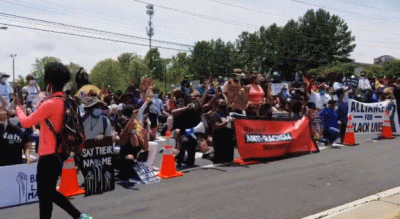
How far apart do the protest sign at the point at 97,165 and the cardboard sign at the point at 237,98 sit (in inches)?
202

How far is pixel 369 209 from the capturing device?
5.64 metres

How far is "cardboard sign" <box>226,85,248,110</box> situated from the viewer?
11.6 m

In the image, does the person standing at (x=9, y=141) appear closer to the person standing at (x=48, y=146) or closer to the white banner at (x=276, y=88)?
the person standing at (x=48, y=146)

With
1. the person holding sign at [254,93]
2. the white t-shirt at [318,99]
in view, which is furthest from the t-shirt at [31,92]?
the white t-shirt at [318,99]

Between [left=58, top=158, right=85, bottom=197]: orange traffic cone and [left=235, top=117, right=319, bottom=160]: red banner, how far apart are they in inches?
161

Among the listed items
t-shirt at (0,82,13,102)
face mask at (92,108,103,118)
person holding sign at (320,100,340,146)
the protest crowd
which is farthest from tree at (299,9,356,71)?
face mask at (92,108,103,118)

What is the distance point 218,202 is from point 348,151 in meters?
6.18

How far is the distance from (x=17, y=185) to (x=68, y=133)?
7.74ft

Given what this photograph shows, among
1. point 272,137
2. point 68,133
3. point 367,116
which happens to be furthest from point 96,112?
point 367,116

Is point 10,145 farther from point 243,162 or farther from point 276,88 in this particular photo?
point 276,88

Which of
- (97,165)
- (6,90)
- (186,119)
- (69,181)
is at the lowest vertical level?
(69,181)

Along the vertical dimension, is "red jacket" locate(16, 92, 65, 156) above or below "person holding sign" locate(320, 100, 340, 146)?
above

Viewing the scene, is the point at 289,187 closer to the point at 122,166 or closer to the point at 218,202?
the point at 218,202

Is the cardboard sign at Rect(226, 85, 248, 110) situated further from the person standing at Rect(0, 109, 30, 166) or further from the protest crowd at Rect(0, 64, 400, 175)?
the person standing at Rect(0, 109, 30, 166)
